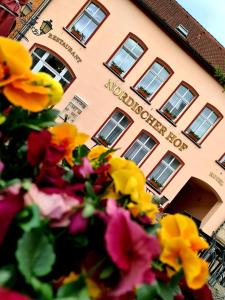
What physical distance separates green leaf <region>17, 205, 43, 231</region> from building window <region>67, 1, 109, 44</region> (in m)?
16.3

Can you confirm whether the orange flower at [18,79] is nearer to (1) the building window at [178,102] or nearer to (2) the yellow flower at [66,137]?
(2) the yellow flower at [66,137]

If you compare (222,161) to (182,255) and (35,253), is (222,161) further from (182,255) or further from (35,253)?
(35,253)

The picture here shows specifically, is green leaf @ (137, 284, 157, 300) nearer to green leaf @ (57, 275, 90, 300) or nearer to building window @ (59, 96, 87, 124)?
green leaf @ (57, 275, 90, 300)

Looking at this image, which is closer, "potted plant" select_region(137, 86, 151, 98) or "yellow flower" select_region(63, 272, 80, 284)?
"yellow flower" select_region(63, 272, 80, 284)

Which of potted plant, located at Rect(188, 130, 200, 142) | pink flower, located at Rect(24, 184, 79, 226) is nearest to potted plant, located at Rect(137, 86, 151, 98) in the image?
potted plant, located at Rect(188, 130, 200, 142)

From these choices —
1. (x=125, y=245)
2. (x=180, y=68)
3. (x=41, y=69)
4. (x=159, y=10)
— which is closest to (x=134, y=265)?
(x=125, y=245)

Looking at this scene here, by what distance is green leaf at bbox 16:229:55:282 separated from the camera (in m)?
0.75

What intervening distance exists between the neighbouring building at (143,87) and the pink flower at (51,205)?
15180 mm

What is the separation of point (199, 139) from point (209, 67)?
2970 millimetres

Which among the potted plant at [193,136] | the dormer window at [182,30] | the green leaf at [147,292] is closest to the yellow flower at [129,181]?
the green leaf at [147,292]

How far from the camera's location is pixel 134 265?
2.51 feet

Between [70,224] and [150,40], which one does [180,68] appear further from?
[70,224]

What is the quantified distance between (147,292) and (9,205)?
0.32 metres

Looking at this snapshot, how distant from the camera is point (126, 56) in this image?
17.3m
